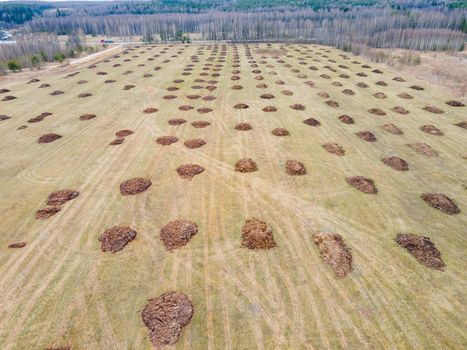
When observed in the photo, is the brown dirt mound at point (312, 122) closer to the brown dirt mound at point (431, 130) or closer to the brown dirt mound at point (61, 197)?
the brown dirt mound at point (431, 130)

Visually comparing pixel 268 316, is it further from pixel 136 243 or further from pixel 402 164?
pixel 402 164

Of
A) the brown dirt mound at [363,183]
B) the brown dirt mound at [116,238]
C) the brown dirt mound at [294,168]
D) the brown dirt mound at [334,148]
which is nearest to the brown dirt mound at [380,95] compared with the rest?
the brown dirt mound at [334,148]

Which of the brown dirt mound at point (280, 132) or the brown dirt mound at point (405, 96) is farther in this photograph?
the brown dirt mound at point (405, 96)

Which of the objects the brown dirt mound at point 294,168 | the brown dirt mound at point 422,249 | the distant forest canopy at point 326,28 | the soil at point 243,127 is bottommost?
the brown dirt mound at point 422,249

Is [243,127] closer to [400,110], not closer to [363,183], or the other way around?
[363,183]

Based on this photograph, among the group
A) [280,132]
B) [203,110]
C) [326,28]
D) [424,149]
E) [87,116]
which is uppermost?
[326,28]

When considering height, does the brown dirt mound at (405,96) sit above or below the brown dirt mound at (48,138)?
above

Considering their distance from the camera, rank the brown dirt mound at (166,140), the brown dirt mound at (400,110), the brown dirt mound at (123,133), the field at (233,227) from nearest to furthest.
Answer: the field at (233,227) < the brown dirt mound at (166,140) < the brown dirt mound at (123,133) < the brown dirt mound at (400,110)

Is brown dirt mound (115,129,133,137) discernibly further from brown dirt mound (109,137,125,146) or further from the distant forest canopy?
the distant forest canopy

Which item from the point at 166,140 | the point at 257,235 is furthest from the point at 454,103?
the point at 166,140
